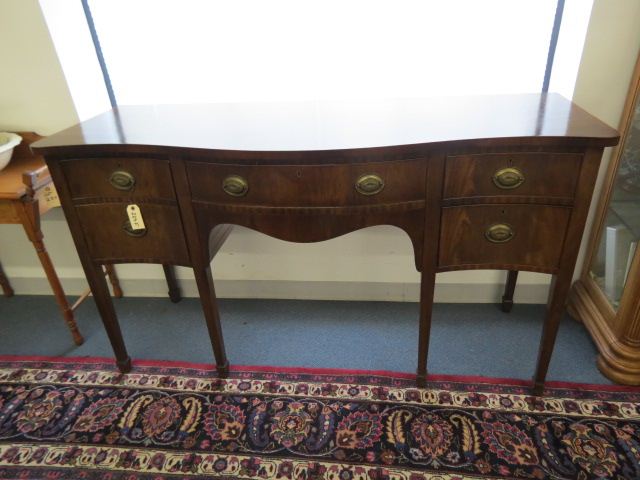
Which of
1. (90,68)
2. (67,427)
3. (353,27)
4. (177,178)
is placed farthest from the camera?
(90,68)

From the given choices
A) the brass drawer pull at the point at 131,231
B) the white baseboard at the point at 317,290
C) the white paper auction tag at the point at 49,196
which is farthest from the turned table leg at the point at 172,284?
the brass drawer pull at the point at 131,231

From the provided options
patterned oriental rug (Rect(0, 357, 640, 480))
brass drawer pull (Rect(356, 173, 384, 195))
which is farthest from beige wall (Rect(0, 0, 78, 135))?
brass drawer pull (Rect(356, 173, 384, 195))

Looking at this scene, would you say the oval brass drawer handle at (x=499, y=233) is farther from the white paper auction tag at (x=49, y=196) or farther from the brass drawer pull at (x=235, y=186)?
the white paper auction tag at (x=49, y=196)

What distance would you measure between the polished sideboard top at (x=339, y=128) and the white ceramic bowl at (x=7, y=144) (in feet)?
1.33

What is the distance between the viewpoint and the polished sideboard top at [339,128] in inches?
41.9

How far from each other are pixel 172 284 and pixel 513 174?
1446 millimetres

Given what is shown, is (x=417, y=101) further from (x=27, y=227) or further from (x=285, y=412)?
(x=27, y=227)

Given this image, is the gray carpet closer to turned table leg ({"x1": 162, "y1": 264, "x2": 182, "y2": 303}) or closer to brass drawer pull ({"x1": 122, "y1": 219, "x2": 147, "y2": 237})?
turned table leg ({"x1": 162, "y1": 264, "x2": 182, "y2": 303})

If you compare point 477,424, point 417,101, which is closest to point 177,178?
point 417,101

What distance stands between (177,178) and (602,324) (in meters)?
1.49

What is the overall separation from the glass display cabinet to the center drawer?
2.60 ft

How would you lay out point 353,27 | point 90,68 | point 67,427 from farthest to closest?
1. point 90,68
2. point 353,27
3. point 67,427

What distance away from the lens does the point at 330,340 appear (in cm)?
172

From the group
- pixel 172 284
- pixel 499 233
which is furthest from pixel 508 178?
pixel 172 284
